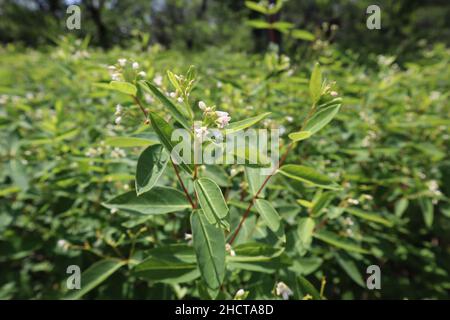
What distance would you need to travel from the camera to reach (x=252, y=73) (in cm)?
287

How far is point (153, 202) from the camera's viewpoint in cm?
126

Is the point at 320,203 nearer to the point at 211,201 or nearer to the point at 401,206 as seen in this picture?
the point at 211,201

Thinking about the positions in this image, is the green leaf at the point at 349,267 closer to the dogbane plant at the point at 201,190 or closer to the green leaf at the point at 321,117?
the dogbane plant at the point at 201,190

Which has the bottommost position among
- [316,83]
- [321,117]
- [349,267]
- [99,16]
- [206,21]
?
[349,267]

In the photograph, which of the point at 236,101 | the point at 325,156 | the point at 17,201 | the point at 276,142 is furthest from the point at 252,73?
the point at 17,201

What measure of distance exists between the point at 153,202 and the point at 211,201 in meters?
0.29

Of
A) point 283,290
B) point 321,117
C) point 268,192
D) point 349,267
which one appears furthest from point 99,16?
point 283,290

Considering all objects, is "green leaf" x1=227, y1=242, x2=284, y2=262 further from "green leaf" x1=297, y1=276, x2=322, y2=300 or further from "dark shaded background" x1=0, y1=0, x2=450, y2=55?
"dark shaded background" x1=0, y1=0, x2=450, y2=55

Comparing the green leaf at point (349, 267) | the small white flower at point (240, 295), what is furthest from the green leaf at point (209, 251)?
the green leaf at point (349, 267)

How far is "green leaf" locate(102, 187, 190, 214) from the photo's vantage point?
125 centimetres

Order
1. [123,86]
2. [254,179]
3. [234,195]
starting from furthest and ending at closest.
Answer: [234,195], [254,179], [123,86]

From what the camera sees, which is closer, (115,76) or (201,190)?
(201,190)

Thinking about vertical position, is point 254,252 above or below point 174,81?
below

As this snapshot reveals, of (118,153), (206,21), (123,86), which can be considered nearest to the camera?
(123,86)
